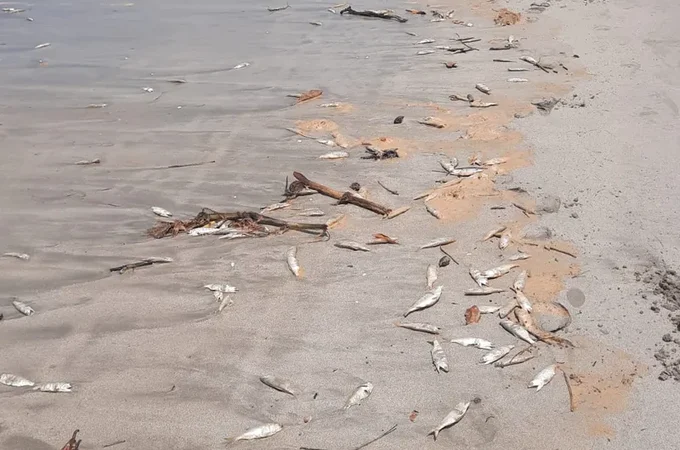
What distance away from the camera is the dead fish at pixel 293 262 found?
235 inches

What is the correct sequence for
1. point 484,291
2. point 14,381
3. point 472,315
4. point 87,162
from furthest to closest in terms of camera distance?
point 87,162
point 484,291
point 472,315
point 14,381

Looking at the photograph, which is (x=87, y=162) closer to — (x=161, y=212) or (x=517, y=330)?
(x=161, y=212)

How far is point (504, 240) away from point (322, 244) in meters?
1.78

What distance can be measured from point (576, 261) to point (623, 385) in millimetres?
1556

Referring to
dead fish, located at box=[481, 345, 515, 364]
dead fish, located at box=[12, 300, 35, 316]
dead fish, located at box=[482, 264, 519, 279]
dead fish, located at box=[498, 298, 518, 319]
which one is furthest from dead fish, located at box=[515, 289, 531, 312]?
dead fish, located at box=[12, 300, 35, 316]

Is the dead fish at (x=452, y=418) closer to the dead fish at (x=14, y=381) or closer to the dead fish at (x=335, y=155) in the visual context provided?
the dead fish at (x=14, y=381)

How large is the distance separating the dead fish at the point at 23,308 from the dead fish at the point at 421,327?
10.5ft

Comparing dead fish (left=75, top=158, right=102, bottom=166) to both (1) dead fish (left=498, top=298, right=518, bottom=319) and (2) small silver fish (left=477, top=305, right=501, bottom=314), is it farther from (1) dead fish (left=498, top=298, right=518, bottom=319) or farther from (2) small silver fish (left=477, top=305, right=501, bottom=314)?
(1) dead fish (left=498, top=298, right=518, bottom=319)

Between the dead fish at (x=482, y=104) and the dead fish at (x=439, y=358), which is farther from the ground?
the dead fish at (x=482, y=104)

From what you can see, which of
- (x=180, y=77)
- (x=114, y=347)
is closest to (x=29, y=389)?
(x=114, y=347)

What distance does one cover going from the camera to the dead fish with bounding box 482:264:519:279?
5789mm

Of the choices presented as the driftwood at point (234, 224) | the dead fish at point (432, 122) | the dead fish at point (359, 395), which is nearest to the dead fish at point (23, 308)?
the driftwood at point (234, 224)

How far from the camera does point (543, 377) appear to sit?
15.4 ft

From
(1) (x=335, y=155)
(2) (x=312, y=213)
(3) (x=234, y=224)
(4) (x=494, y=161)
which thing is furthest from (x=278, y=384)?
(4) (x=494, y=161)
